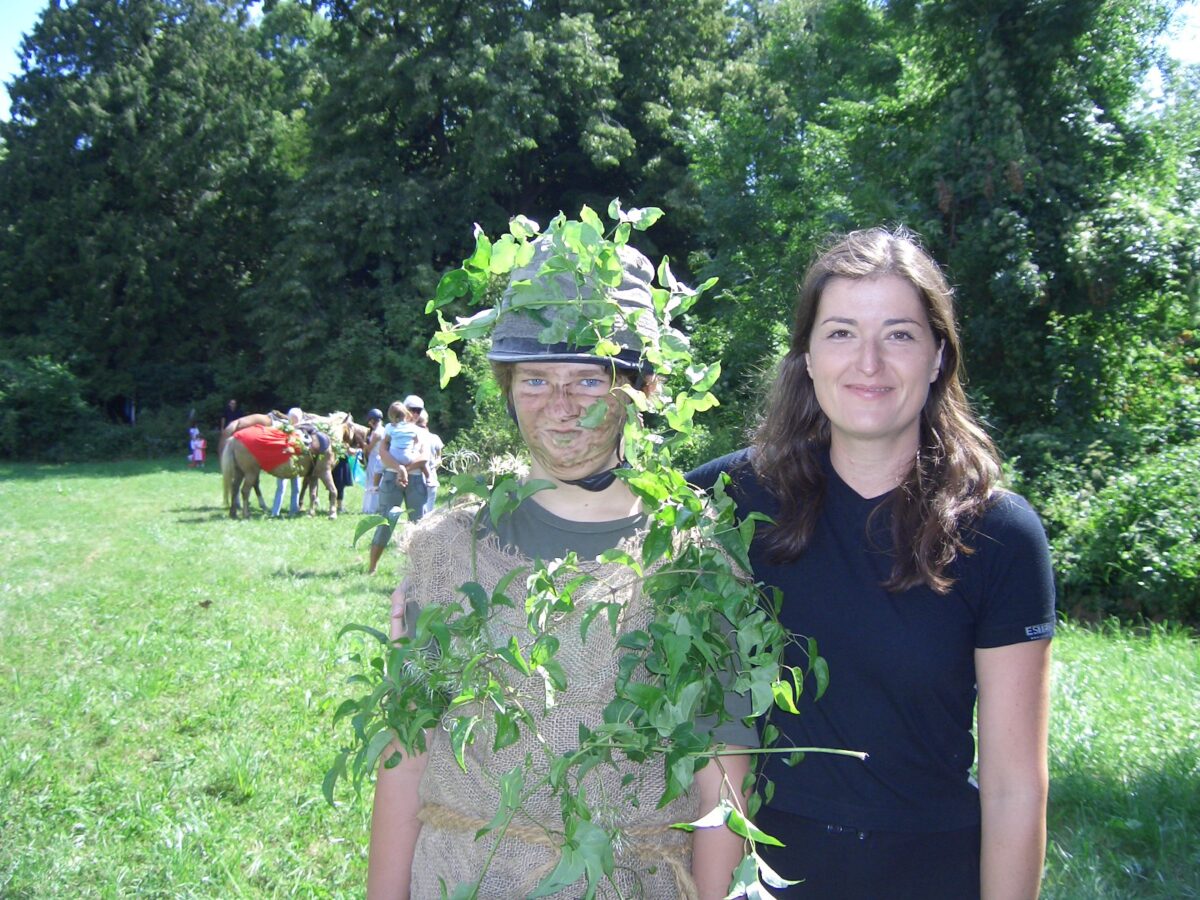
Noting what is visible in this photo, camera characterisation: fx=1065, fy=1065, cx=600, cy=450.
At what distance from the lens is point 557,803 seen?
197 centimetres

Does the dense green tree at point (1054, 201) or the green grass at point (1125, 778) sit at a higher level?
the dense green tree at point (1054, 201)

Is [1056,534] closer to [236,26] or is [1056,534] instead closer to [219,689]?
[219,689]

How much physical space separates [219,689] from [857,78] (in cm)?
1788

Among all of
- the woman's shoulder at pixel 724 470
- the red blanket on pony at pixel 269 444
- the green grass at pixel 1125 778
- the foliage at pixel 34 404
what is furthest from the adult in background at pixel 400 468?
Result: the foliage at pixel 34 404

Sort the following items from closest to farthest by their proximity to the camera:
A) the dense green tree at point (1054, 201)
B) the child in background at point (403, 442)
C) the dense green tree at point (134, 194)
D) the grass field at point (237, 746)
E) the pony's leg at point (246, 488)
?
the grass field at point (237, 746)
the child in background at point (403, 442)
the dense green tree at point (1054, 201)
the pony's leg at point (246, 488)
the dense green tree at point (134, 194)

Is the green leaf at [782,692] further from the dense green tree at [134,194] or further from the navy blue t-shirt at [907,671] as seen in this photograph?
the dense green tree at [134,194]

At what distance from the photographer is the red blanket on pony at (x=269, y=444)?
15.9 metres

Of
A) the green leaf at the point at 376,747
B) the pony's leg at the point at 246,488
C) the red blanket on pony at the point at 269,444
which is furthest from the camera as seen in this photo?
the pony's leg at the point at 246,488

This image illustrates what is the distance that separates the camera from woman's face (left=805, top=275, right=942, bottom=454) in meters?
2.11

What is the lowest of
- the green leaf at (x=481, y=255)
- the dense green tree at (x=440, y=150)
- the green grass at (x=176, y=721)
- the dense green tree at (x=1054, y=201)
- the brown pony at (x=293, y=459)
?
the green grass at (x=176, y=721)

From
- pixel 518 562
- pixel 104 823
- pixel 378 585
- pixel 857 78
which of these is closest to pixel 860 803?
pixel 518 562

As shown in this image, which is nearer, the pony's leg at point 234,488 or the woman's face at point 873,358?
the woman's face at point 873,358

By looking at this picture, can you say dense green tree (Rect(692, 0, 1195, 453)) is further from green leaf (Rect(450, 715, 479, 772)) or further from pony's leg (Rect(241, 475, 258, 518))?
green leaf (Rect(450, 715, 479, 772))

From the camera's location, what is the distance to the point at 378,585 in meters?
10.6
